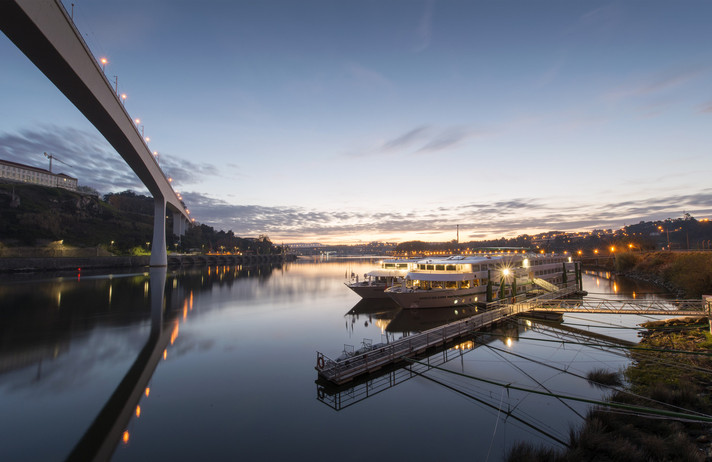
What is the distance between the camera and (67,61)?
24.1 m

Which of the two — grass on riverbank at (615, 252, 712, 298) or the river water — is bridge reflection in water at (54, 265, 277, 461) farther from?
grass on riverbank at (615, 252, 712, 298)

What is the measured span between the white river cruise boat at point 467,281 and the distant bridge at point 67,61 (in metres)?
34.0

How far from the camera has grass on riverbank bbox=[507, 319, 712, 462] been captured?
9.27 metres

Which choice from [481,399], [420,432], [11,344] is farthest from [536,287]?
[11,344]

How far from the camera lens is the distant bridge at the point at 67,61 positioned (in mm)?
18438

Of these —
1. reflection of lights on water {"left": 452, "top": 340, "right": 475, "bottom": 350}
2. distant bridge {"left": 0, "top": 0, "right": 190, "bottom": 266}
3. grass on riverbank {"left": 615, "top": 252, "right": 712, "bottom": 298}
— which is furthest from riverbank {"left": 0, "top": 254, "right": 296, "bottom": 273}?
grass on riverbank {"left": 615, "top": 252, "right": 712, "bottom": 298}

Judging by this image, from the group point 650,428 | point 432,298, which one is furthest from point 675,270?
point 650,428

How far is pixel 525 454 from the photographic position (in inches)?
384

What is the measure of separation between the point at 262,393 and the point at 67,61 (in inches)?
1141

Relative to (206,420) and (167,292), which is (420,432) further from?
(167,292)

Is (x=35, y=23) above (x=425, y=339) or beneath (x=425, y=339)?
above

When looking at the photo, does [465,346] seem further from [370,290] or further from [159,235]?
[159,235]

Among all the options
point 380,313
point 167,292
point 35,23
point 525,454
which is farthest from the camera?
point 167,292

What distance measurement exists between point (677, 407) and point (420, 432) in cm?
911
